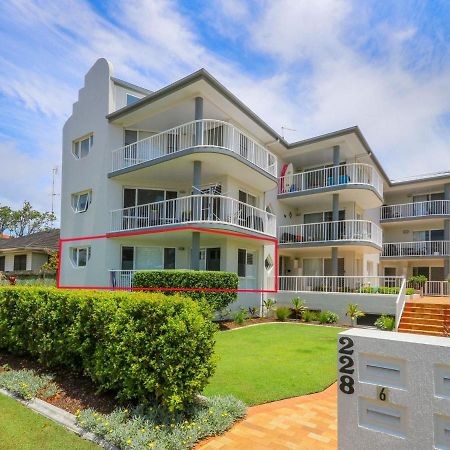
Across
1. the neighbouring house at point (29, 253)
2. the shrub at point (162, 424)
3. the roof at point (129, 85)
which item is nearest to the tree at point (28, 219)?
the neighbouring house at point (29, 253)

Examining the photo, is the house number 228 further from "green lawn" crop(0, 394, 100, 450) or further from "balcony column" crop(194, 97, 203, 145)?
"balcony column" crop(194, 97, 203, 145)

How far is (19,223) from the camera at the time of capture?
56.8 m

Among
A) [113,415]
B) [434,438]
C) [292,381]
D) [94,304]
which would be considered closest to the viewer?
[434,438]

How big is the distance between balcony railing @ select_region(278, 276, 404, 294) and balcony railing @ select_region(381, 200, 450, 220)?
354 inches

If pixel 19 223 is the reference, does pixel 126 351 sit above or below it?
below

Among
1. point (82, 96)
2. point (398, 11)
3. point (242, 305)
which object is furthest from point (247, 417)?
point (82, 96)

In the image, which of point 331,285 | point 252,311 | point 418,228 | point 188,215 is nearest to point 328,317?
point 331,285

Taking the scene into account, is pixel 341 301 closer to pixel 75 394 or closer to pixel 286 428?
pixel 286 428

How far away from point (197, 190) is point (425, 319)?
34.7ft

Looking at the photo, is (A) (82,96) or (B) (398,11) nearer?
(B) (398,11)

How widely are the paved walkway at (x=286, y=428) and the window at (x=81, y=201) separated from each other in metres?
16.7

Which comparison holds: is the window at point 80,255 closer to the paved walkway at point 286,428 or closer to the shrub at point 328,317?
the shrub at point 328,317

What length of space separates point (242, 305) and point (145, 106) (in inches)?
→ 415

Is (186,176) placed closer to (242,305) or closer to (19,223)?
(242,305)
